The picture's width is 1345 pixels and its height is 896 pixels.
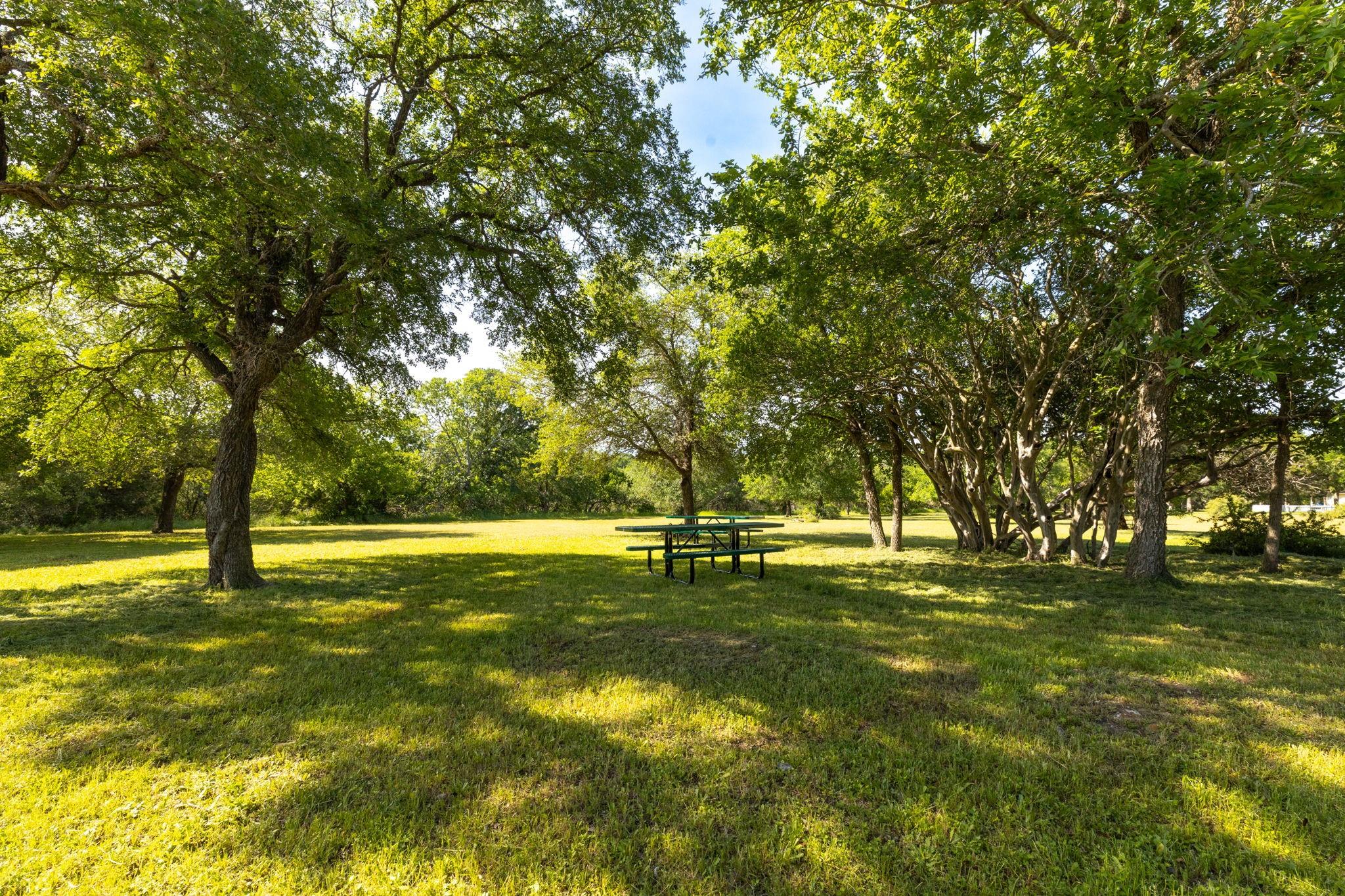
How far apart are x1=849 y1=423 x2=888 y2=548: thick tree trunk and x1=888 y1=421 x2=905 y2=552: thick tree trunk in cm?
47

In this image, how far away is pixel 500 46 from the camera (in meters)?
8.04

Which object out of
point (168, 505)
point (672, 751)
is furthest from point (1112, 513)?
point (168, 505)

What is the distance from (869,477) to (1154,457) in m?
7.74

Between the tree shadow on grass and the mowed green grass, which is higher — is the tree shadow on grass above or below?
below

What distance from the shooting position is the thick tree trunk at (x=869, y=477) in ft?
50.5

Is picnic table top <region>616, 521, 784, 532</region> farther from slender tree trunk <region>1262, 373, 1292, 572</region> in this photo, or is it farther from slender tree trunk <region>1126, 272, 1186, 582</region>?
slender tree trunk <region>1262, 373, 1292, 572</region>

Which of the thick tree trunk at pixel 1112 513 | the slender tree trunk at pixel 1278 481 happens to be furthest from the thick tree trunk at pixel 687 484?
the slender tree trunk at pixel 1278 481

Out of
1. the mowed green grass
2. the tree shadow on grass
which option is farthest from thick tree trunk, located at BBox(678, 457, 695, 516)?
the mowed green grass

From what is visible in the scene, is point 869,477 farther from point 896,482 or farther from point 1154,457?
point 1154,457

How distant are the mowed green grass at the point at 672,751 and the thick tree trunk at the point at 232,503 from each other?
1.83m

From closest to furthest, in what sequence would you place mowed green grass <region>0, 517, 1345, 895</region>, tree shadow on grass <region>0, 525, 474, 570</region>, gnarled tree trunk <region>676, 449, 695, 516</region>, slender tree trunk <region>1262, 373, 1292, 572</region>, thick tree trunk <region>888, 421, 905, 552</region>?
mowed green grass <region>0, 517, 1345, 895</region> < slender tree trunk <region>1262, 373, 1292, 572</region> < tree shadow on grass <region>0, 525, 474, 570</region> < thick tree trunk <region>888, 421, 905, 552</region> < gnarled tree trunk <region>676, 449, 695, 516</region>

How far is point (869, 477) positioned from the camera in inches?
643

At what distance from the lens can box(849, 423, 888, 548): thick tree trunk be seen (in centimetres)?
1538

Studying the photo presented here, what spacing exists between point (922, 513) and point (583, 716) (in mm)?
59824
